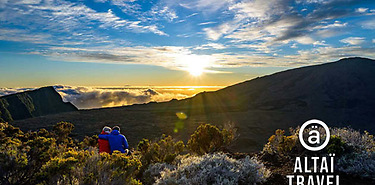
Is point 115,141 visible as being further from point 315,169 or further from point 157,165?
point 315,169

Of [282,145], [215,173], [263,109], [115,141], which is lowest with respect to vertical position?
[263,109]

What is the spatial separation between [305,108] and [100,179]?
40.7 metres

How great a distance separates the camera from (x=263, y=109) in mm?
38656

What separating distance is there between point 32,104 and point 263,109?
4621cm

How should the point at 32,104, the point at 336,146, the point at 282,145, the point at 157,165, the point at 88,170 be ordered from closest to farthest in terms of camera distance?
the point at 88,170 → the point at 157,165 → the point at 336,146 → the point at 282,145 → the point at 32,104

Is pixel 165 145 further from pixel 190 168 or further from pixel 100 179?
pixel 100 179

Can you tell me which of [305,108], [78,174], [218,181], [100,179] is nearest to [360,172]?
[218,181]

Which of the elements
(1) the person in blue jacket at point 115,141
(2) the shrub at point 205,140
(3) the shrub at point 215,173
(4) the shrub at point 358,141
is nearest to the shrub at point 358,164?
(4) the shrub at point 358,141

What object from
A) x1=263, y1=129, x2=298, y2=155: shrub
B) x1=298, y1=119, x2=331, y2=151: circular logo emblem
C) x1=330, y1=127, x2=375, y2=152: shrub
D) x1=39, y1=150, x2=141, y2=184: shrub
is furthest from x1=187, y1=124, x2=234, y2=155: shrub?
x1=39, y1=150, x2=141, y2=184: shrub

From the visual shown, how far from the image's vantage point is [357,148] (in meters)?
6.58

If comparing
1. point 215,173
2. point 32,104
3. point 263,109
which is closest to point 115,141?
point 215,173

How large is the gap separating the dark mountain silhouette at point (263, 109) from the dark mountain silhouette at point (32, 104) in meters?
18.6

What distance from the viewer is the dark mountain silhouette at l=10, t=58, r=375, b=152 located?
78.3 ft

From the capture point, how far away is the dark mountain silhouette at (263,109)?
78.3ft
